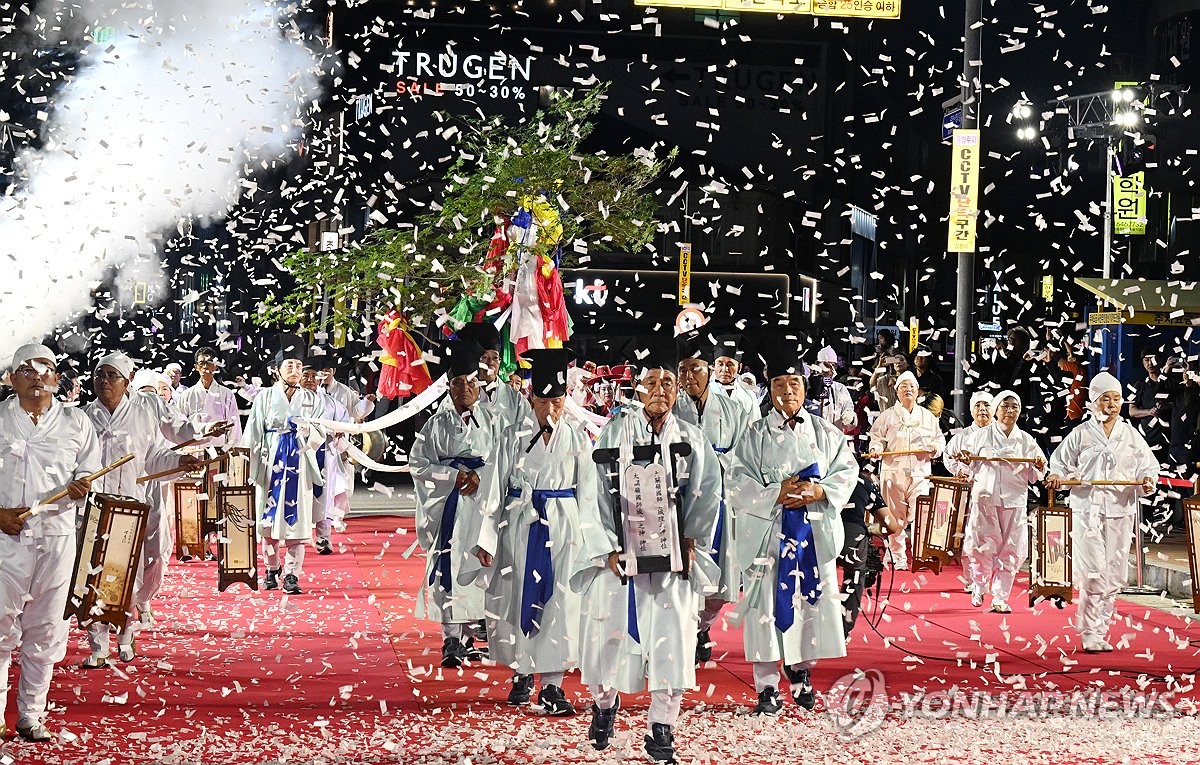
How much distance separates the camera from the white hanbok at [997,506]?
10.2 metres

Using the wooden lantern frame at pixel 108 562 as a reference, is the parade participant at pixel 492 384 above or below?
above

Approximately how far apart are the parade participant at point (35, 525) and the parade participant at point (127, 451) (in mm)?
1567

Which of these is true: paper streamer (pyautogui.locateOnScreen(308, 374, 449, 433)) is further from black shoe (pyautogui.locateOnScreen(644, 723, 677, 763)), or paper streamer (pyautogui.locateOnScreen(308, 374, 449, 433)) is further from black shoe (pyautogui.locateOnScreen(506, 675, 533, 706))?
black shoe (pyautogui.locateOnScreen(644, 723, 677, 763))

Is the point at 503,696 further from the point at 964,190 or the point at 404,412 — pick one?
the point at 964,190

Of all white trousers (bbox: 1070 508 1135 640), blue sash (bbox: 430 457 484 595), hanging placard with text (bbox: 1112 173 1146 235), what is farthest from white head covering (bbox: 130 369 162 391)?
hanging placard with text (bbox: 1112 173 1146 235)

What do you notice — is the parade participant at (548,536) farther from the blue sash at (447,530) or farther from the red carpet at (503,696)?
the blue sash at (447,530)

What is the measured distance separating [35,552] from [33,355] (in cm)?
85

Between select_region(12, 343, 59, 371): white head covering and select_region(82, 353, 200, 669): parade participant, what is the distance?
1580mm

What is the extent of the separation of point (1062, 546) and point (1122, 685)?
1.98m

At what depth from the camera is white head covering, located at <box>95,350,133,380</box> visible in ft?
25.1

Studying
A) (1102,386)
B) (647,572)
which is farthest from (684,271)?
(647,572)

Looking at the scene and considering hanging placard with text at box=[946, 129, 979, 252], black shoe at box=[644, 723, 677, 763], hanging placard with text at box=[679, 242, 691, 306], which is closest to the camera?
black shoe at box=[644, 723, 677, 763]

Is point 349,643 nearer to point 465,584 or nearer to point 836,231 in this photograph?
point 465,584

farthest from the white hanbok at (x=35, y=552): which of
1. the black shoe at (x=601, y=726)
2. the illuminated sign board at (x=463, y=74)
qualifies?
the illuminated sign board at (x=463, y=74)
